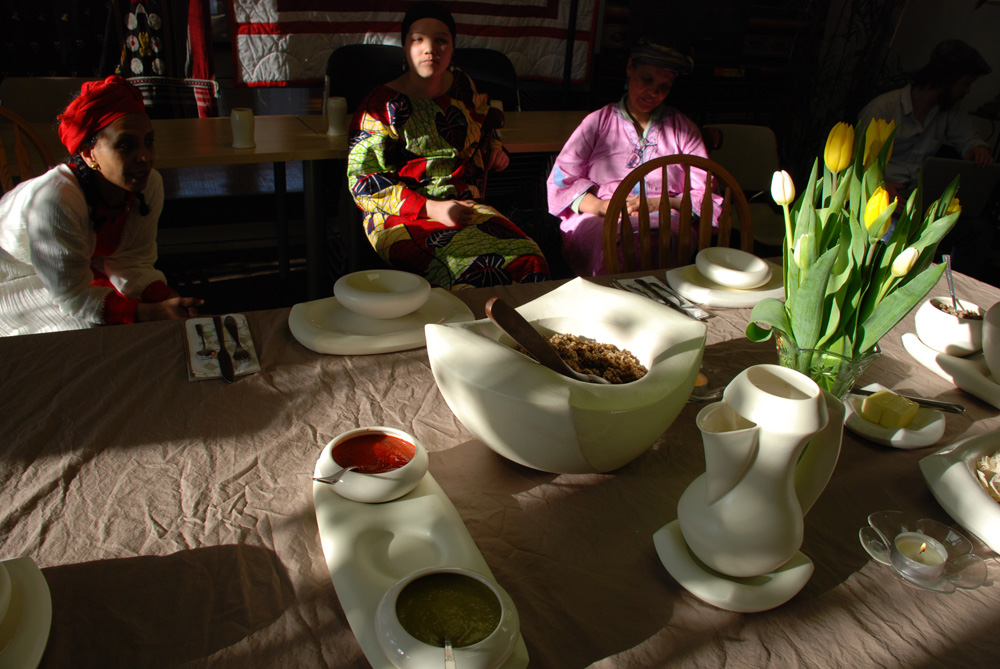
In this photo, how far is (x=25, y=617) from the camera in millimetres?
572

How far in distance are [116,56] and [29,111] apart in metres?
1.15

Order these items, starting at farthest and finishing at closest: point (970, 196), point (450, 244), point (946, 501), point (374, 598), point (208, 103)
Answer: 1. point (208, 103)
2. point (970, 196)
3. point (450, 244)
4. point (946, 501)
5. point (374, 598)

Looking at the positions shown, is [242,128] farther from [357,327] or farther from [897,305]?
[897,305]

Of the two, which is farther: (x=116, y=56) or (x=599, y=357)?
(x=116, y=56)

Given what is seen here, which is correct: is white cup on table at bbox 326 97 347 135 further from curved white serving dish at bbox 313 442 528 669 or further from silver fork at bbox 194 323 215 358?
curved white serving dish at bbox 313 442 528 669

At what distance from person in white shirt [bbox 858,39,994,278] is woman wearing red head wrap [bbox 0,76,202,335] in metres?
2.86

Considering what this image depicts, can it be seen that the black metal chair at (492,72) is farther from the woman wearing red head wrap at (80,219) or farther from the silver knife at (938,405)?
the silver knife at (938,405)

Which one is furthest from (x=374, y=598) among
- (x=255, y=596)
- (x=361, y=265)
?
(x=361, y=265)

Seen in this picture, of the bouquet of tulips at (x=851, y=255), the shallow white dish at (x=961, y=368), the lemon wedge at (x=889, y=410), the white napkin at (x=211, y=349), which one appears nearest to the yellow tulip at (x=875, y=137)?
the bouquet of tulips at (x=851, y=255)

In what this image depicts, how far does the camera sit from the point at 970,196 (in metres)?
2.93

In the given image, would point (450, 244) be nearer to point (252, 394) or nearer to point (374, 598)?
point (252, 394)

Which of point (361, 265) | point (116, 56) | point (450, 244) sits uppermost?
point (116, 56)

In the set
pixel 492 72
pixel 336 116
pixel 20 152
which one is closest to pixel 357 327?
pixel 20 152

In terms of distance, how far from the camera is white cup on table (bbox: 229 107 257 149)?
2.23m
